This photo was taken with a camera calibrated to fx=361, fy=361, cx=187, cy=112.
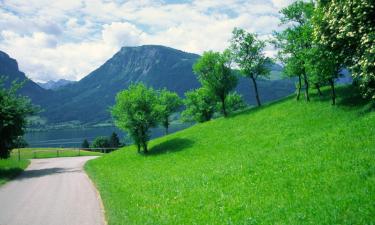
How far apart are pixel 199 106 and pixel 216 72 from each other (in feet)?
79.8

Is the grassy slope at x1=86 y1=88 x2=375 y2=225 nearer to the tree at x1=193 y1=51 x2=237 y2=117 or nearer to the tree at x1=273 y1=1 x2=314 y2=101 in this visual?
the tree at x1=273 y1=1 x2=314 y2=101

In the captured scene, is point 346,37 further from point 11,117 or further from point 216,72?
point 216,72

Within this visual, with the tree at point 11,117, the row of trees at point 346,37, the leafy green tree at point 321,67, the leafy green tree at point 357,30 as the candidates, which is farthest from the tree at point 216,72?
the leafy green tree at point 357,30

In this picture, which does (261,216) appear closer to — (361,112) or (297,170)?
(297,170)

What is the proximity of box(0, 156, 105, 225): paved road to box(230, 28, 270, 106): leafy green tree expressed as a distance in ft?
124

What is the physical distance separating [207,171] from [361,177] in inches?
526

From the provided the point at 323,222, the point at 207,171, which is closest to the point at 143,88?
the point at 207,171

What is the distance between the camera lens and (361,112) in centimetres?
3256

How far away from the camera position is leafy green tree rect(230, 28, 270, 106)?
63875 mm

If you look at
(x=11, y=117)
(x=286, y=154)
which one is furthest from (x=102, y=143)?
(x=286, y=154)

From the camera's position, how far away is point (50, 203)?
2459 centimetres

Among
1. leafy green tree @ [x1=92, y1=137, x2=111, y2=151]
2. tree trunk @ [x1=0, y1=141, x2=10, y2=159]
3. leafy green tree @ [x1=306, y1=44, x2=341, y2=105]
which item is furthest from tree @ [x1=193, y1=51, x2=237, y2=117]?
leafy green tree @ [x1=92, y1=137, x2=111, y2=151]

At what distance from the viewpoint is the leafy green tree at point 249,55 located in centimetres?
6388

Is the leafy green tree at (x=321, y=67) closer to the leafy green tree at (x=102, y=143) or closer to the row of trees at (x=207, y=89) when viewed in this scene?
the row of trees at (x=207, y=89)
